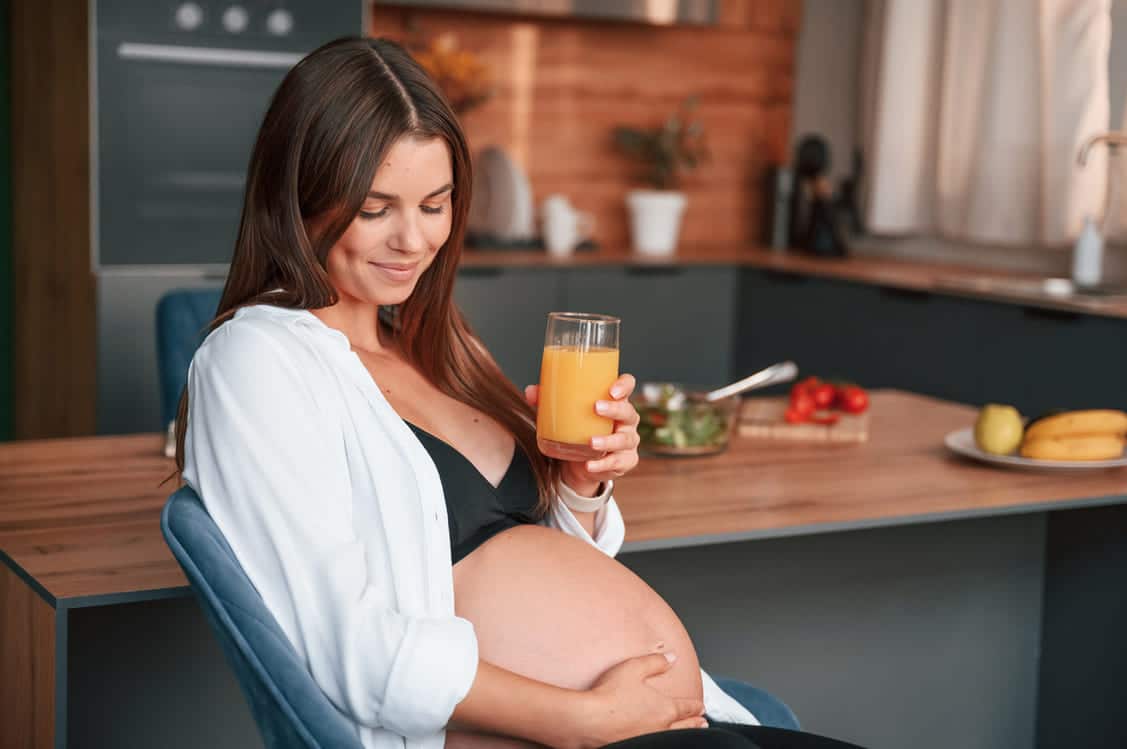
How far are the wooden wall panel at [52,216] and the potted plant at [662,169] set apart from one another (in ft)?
6.43

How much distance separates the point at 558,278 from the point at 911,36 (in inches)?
58.1

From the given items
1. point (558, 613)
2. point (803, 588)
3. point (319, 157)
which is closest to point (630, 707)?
point (558, 613)

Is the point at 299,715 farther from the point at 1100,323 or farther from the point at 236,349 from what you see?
the point at 1100,323

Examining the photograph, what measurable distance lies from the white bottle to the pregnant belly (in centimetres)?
267

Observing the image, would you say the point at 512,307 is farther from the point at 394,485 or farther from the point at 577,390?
the point at 394,485

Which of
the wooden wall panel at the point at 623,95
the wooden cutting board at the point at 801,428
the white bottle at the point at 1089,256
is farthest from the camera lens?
the wooden wall panel at the point at 623,95

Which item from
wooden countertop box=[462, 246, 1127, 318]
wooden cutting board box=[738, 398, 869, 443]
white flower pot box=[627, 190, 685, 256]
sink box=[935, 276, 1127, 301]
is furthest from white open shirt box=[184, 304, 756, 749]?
white flower pot box=[627, 190, 685, 256]

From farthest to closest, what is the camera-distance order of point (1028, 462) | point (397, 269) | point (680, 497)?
point (1028, 462) → point (680, 497) → point (397, 269)

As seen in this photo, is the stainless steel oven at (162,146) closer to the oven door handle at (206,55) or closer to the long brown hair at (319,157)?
the oven door handle at (206,55)

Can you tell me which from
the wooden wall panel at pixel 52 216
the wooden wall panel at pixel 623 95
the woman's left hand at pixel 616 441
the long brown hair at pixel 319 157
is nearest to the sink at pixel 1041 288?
the wooden wall panel at pixel 623 95

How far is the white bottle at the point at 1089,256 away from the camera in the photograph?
381cm

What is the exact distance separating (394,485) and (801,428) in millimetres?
1221

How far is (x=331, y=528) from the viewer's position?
1.29 m

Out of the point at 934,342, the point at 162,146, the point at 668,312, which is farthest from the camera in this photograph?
the point at 668,312
